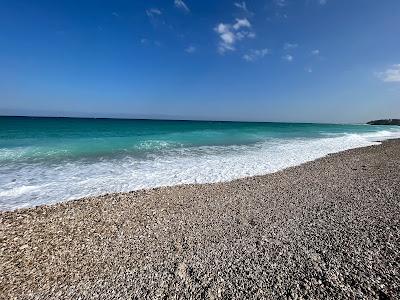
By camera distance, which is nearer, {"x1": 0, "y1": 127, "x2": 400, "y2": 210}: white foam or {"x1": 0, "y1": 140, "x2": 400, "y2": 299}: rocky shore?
{"x1": 0, "y1": 140, "x2": 400, "y2": 299}: rocky shore

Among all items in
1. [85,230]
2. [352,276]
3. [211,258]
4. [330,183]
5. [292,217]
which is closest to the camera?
[352,276]

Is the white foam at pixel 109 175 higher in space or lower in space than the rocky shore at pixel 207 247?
lower

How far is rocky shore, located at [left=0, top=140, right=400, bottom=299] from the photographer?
12.5 ft

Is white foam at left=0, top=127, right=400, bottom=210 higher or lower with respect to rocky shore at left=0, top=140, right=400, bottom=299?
lower

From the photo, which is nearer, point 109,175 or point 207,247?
point 207,247

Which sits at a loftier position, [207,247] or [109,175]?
[207,247]

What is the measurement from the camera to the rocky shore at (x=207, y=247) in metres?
3.81

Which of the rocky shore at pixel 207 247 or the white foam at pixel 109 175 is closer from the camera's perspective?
the rocky shore at pixel 207 247

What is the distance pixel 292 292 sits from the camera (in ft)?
12.1

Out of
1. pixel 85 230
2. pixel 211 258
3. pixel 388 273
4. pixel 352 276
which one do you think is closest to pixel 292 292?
pixel 352 276

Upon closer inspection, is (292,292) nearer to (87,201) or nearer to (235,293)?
(235,293)

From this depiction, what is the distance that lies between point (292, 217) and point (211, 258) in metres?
2.88

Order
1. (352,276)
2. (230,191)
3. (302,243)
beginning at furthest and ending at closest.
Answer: (230,191)
(302,243)
(352,276)

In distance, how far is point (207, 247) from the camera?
4.97m
